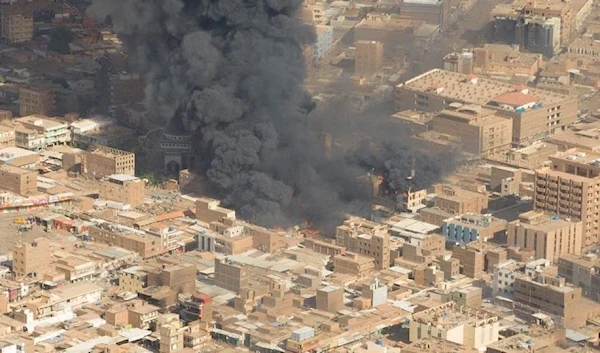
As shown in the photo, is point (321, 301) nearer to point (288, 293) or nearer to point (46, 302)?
point (288, 293)

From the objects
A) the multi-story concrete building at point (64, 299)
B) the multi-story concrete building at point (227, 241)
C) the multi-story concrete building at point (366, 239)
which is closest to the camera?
the multi-story concrete building at point (64, 299)

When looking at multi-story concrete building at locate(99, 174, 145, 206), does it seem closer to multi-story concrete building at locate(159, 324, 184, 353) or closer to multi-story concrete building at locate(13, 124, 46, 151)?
multi-story concrete building at locate(13, 124, 46, 151)

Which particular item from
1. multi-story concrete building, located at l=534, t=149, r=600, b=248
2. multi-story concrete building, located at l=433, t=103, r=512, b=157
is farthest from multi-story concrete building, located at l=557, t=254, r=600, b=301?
multi-story concrete building, located at l=433, t=103, r=512, b=157

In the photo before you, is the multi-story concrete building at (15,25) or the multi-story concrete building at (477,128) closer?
the multi-story concrete building at (477,128)

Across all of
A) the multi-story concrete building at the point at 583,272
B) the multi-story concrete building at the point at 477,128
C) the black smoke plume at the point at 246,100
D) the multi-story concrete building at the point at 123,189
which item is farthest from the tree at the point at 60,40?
the multi-story concrete building at the point at 583,272

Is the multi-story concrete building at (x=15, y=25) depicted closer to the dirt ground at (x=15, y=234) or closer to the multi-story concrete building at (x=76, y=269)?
the dirt ground at (x=15, y=234)

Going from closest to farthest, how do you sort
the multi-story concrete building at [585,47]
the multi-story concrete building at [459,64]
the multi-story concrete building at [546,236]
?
the multi-story concrete building at [546,236] → the multi-story concrete building at [459,64] → the multi-story concrete building at [585,47]

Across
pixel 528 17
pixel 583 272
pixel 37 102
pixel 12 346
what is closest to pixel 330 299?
pixel 583 272
